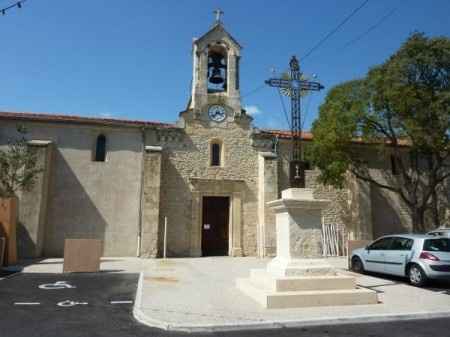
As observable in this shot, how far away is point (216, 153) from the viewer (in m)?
16.6

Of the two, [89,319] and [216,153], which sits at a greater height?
[216,153]

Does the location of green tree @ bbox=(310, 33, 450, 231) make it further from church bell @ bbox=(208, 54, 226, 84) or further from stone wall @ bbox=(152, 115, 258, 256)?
church bell @ bbox=(208, 54, 226, 84)

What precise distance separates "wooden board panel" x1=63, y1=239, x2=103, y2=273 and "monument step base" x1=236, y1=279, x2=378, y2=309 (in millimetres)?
5806

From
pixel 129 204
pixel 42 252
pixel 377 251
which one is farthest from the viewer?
pixel 129 204

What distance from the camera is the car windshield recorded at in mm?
8773

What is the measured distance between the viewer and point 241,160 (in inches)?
652

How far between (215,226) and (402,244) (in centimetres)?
838

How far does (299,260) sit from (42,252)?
37.6 ft

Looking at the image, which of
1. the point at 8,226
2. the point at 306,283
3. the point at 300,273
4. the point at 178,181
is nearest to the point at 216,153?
the point at 178,181

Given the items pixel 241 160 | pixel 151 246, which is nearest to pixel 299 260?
pixel 151 246

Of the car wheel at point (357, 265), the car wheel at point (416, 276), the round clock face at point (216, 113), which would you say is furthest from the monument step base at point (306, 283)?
the round clock face at point (216, 113)

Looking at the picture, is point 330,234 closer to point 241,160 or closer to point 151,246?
point 241,160

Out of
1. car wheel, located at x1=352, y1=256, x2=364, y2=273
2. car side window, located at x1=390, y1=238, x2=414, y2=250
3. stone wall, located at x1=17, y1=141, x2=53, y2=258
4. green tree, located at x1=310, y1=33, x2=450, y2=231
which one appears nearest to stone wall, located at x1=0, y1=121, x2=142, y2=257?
stone wall, located at x1=17, y1=141, x2=53, y2=258

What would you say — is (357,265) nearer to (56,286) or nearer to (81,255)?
(81,255)
